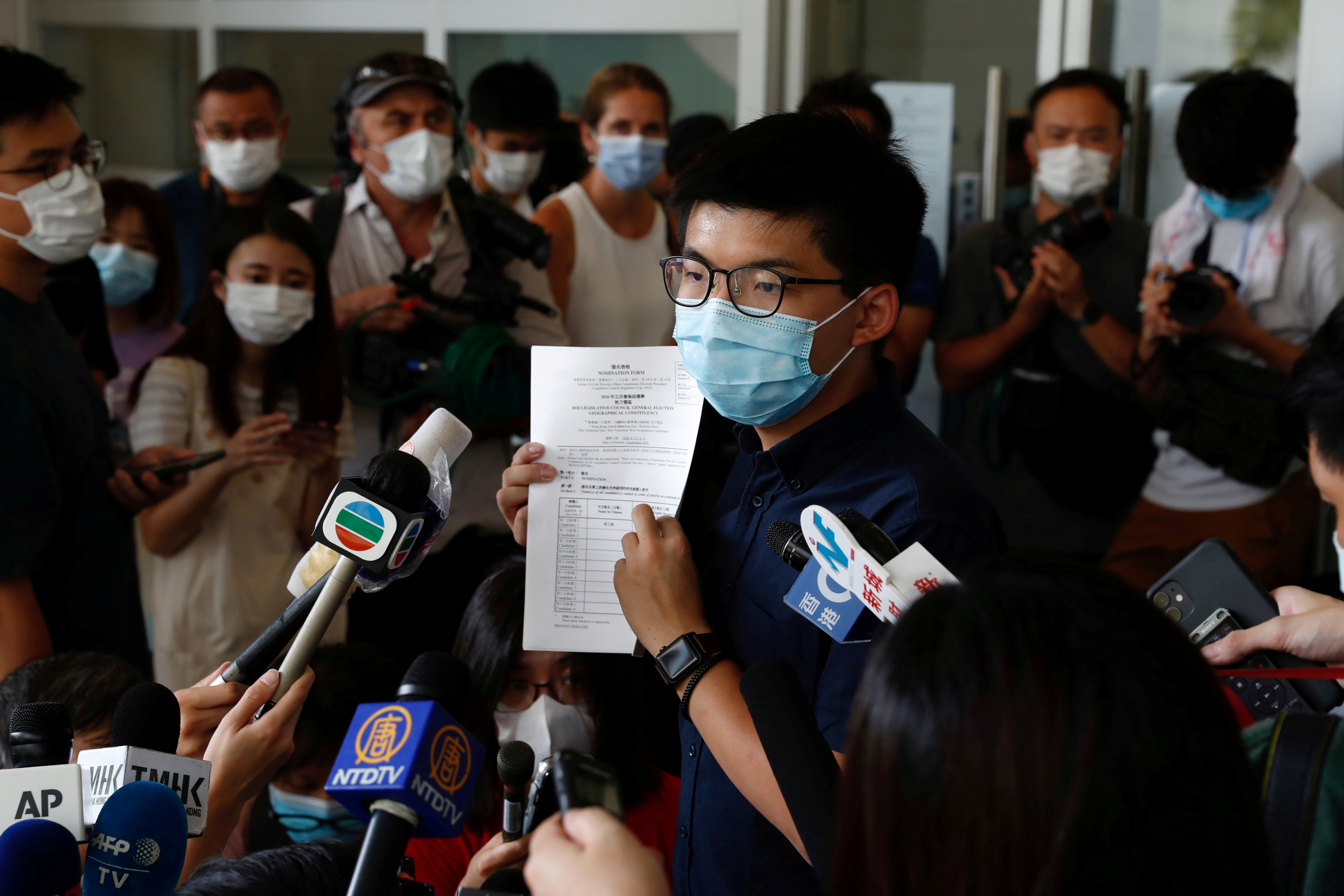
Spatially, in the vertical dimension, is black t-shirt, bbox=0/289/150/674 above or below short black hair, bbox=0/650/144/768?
above

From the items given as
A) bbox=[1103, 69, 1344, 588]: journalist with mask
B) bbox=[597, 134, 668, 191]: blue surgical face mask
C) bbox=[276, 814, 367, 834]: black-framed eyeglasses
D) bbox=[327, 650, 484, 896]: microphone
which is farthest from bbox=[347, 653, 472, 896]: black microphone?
bbox=[1103, 69, 1344, 588]: journalist with mask

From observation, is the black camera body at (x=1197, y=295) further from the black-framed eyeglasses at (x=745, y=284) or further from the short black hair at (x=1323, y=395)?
the black-framed eyeglasses at (x=745, y=284)

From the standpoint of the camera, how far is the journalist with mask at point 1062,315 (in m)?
3.11

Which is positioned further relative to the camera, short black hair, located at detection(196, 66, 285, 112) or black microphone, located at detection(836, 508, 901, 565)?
short black hair, located at detection(196, 66, 285, 112)

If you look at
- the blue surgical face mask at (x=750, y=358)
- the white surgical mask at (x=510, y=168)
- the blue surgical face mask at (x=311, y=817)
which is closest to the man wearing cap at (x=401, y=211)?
the white surgical mask at (x=510, y=168)

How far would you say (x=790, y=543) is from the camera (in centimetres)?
100

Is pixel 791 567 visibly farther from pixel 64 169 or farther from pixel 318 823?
pixel 64 169

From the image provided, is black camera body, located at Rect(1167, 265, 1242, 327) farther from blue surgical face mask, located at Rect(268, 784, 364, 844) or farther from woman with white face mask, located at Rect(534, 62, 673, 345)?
blue surgical face mask, located at Rect(268, 784, 364, 844)

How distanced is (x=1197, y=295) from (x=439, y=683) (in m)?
2.57

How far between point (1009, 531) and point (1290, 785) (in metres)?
3.27

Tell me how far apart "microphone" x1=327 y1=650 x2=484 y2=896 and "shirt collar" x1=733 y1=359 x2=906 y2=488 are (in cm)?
59

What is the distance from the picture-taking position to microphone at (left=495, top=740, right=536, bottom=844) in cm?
98

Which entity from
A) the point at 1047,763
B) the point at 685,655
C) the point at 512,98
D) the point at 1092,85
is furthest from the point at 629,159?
the point at 1047,763

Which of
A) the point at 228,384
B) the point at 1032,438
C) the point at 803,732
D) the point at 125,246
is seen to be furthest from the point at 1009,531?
the point at 803,732
